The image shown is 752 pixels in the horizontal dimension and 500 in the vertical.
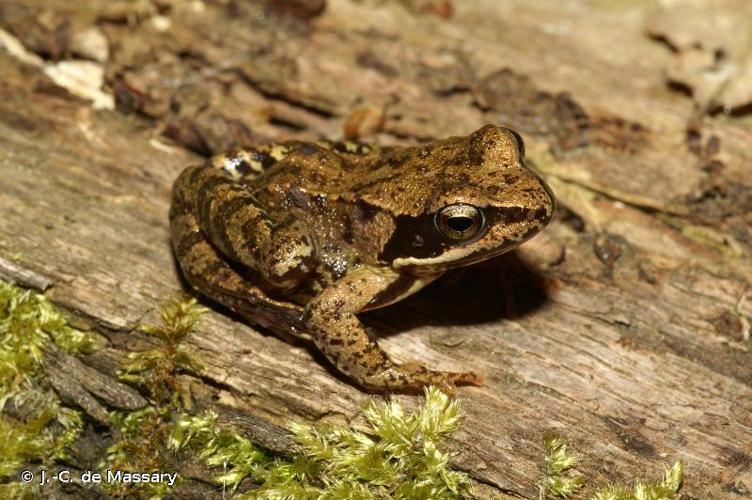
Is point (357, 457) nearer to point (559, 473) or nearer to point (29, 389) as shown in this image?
point (559, 473)

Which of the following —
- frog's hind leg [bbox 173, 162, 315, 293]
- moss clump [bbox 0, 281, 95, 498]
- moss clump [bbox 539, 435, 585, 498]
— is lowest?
moss clump [bbox 0, 281, 95, 498]

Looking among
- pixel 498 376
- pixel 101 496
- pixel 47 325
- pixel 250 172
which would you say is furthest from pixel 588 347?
pixel 47 325

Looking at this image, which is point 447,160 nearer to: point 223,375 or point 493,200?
point 493,200

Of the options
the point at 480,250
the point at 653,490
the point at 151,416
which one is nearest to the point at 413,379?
the point at 480,250

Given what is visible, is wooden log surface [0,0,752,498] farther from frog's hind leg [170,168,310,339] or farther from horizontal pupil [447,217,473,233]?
horizontal pupil [447,217,473,233]

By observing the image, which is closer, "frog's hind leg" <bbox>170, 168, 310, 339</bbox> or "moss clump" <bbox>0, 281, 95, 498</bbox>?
"moss clump" <bbox>0, 281, 95, 498</bbox>

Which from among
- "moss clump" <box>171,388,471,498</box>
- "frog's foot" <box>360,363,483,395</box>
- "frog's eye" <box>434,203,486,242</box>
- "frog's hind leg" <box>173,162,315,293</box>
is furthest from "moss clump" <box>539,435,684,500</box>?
"frog's hind leg" <box>173,162,315,293</box>
